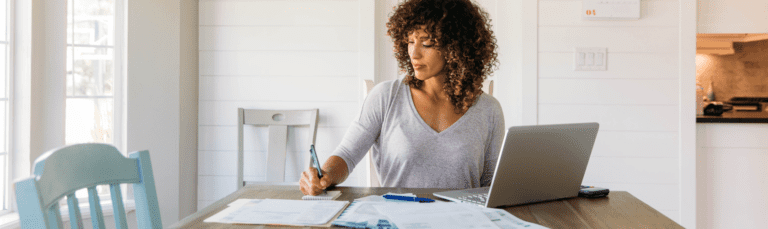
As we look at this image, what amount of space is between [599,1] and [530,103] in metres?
0.62

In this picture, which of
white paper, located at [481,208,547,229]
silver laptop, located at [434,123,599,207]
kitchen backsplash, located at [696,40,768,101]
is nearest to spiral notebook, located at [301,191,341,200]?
silver laptop, located at [434,123,599,207]

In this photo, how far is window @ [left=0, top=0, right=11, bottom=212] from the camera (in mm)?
2126

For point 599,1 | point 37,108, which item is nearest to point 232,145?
point 37,108

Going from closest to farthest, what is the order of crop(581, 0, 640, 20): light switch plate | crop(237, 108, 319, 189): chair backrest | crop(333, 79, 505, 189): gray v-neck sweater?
crop(333, 79, 505, 189): gray v-neck sweater → crop(581, 0, 640, 20): light switch plate → crop(237, 108, 319, 189): chair backrest

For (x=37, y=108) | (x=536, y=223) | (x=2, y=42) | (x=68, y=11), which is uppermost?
(x=68, y=11)

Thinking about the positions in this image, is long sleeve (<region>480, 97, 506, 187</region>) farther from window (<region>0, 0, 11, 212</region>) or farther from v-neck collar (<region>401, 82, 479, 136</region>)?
window (<region>0, 0, 11, 212</region>)

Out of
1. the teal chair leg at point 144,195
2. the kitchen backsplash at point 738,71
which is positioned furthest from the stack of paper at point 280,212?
the kitchen backsplash at point 738,71

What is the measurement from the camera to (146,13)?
2607mm

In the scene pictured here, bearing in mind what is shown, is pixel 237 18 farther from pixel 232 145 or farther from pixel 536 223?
pixel 536 223

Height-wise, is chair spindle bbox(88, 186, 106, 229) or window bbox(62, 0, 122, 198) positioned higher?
window bbox(62, 0, 122, 198)

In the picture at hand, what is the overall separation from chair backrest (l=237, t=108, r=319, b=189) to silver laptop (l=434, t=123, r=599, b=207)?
5.63ft

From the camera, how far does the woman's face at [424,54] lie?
164cm

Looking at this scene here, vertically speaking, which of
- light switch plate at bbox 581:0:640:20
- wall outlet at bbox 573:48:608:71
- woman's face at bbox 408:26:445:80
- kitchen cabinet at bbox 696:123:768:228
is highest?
light switch plate at bbox 581:0:640:20

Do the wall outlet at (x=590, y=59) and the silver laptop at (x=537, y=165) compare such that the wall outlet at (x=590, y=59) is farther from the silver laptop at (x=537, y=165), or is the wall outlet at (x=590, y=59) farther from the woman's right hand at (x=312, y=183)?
the woman's right hand at (x=312, y=183)
